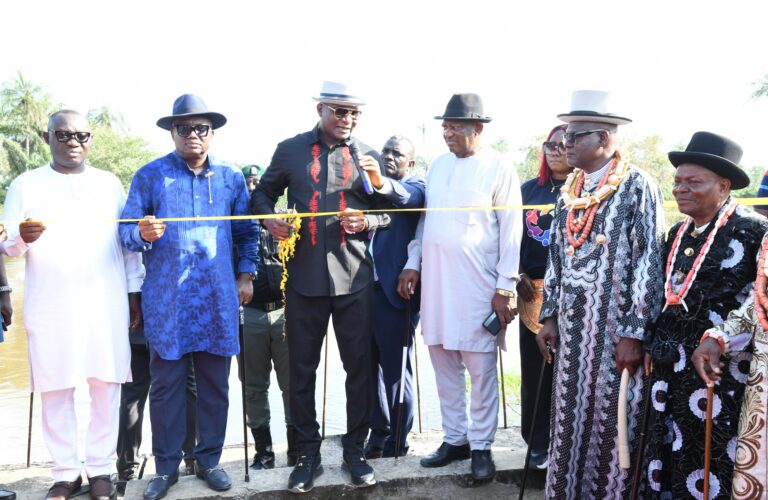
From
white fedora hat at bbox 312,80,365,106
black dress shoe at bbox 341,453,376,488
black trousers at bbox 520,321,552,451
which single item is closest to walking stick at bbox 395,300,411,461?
black dress shoe at bbox 341,453,376,488

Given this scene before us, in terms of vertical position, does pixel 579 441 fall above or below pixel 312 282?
below

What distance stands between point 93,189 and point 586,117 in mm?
2939

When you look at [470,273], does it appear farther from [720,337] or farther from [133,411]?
[133,411]

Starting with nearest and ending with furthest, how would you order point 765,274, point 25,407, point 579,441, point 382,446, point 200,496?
point 765,274, point 579,441, point 200,496, point 382,446, point 25,407

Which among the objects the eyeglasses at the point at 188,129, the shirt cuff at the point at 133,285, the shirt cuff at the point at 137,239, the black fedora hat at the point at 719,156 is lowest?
the shirt cuff at the point at 133,285

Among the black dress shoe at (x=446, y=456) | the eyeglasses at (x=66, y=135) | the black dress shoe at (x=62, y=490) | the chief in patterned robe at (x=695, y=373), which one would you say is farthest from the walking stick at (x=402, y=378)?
the eyeglasses at (x=66, y=135)

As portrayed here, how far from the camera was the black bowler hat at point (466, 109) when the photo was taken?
4.63 metres

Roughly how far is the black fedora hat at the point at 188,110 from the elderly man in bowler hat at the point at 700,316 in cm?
265

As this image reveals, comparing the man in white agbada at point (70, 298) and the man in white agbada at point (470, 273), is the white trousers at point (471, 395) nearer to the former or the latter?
the man in white agbada at point (470, 273)

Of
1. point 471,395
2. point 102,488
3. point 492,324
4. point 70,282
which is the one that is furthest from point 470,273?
point 102,488

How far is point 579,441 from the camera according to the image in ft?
13.0

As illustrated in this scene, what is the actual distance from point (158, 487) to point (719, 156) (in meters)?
3.54

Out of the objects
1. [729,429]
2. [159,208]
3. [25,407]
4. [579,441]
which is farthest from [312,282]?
[25,407]

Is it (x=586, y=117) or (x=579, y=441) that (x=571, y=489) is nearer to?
(x=579, y=441)
